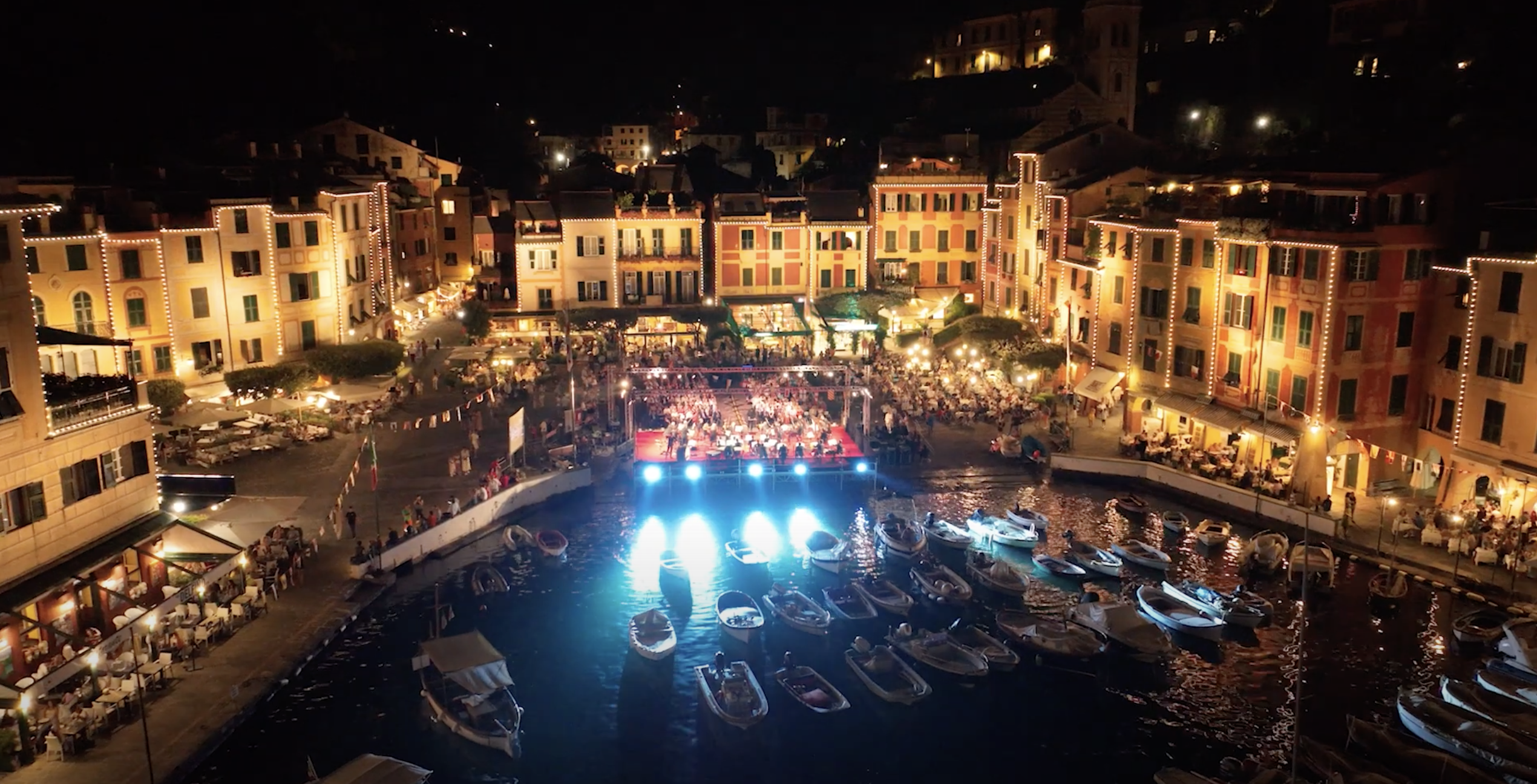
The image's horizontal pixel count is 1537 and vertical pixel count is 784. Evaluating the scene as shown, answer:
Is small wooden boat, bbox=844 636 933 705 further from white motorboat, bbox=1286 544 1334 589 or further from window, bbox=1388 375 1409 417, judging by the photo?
window, bbox=1388 375 1409 417

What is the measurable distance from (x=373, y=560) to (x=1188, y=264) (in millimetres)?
36370

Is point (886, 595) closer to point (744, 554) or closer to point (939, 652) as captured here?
point (939, 652)

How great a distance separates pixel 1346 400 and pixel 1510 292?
6.64 meters

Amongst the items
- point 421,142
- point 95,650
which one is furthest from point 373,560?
point 421,142

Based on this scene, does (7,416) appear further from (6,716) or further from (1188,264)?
(1188,264)

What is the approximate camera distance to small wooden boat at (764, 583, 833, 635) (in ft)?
111

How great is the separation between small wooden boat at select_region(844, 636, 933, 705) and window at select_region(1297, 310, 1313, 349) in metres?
22.2

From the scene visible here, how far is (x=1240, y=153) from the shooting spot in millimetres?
68750

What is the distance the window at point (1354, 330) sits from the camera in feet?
134

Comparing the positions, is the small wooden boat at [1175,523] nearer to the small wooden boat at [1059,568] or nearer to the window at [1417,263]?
the small wooden boat at [1059,568]

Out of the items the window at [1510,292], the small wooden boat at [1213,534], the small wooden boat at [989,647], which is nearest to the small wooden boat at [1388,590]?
the small wooden boat at [1213,534]

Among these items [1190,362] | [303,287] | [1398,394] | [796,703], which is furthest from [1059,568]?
[303,287]

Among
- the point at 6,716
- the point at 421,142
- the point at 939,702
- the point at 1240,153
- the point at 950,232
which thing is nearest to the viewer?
the point at 6,716

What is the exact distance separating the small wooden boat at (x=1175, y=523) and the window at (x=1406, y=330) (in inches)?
418
